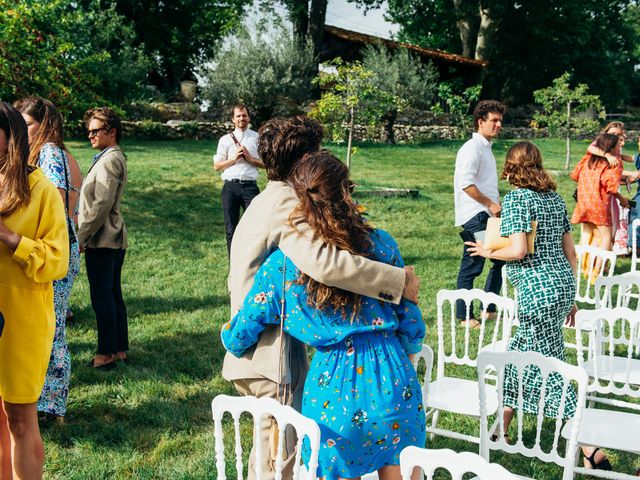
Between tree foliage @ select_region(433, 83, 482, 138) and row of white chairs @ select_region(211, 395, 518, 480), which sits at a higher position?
tree foliage @ select_region(433, 83, 482, 138)

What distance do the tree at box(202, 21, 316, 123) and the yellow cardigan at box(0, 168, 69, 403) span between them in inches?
723

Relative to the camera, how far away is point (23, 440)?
3.06 meters

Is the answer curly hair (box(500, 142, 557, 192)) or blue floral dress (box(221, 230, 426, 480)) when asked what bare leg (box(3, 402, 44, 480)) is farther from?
curly hair (box(500, 142, 557, 192))

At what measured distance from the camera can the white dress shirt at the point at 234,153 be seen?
26.0 ft

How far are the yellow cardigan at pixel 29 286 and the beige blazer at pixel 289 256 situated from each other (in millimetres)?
879

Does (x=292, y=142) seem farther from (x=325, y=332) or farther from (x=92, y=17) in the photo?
(x=92, y=17)

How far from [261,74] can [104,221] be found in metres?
17.0

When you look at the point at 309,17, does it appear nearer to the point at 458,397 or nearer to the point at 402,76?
the point at 402,76

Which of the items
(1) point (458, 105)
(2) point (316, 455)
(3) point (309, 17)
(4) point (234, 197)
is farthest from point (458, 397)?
(1) point (458, 105)

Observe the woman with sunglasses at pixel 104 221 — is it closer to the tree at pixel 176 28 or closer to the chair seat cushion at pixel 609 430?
the chair seat cushion at pixel 609 430

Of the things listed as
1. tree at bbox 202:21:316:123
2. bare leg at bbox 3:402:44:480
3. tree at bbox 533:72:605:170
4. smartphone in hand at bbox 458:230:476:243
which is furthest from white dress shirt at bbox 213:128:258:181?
tree at bbox 202:21:316:123

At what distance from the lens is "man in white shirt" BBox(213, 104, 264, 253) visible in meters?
7.86

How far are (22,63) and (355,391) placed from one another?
6663 millimetres

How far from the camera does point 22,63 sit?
7.60m
